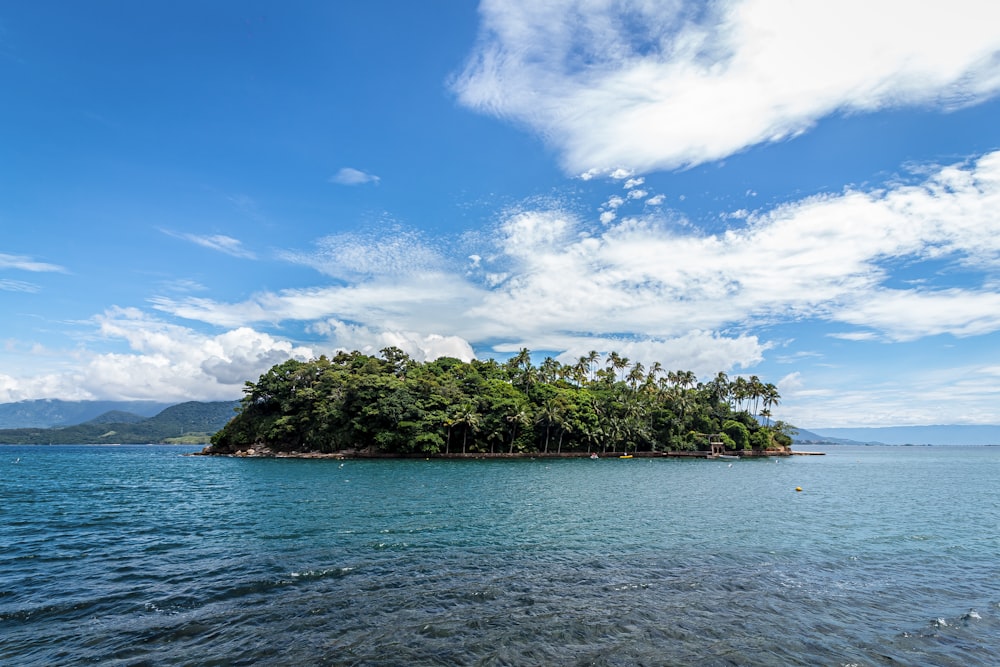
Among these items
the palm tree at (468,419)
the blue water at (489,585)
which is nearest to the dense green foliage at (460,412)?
the palm tree at (468,419)

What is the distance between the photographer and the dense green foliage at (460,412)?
100m

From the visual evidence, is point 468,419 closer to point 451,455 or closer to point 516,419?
point 451,455

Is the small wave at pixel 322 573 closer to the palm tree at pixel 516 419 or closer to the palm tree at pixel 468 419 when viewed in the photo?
the palm tree at pixel 468 419

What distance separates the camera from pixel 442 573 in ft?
56.3

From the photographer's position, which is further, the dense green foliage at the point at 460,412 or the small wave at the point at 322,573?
the dense green foliage at the point at 460,412

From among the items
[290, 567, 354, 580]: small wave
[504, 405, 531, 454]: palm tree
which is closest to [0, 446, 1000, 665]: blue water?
[290, 567, 354, 580]: small wave

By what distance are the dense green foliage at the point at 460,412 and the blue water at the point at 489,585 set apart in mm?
67072

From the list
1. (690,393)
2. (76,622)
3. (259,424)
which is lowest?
(76,622)

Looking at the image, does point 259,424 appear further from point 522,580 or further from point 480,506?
point 522,580

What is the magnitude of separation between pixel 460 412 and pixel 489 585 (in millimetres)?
86632

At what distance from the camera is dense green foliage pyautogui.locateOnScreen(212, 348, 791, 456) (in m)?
100

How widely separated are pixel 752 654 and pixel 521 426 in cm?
9788

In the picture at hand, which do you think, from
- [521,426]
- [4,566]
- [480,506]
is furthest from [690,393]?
[4,566]

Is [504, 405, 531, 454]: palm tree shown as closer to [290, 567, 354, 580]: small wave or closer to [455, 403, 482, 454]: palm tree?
[455, 403, 482, 454]: palm tree
